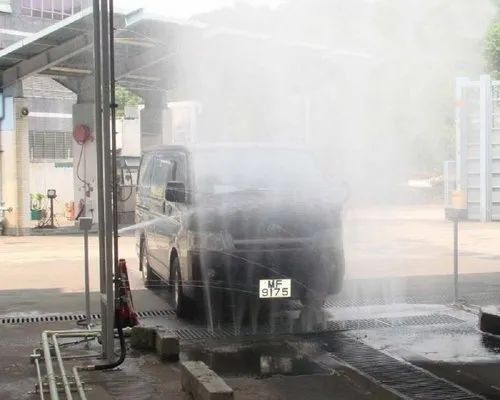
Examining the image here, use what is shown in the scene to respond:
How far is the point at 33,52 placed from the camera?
53.3 ft

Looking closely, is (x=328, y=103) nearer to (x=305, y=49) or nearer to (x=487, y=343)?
(x=305, y=49)

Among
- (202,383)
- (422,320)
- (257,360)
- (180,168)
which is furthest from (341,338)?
(180,168)

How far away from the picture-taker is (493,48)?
436 cm

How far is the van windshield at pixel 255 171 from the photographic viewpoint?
6.55m

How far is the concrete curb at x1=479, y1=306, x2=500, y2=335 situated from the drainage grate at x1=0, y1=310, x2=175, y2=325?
9.84 feet

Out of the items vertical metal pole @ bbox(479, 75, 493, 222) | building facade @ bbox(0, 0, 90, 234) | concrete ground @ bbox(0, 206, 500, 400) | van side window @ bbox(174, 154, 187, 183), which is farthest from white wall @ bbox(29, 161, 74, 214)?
van side window @ bbox(174, 154, 187, 183)

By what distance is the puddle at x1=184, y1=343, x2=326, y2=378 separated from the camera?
5277 millimetres

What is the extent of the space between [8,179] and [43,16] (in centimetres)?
1271

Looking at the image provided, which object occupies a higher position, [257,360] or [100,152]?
[100,152]

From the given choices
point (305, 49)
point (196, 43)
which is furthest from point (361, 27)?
point (196, 43)

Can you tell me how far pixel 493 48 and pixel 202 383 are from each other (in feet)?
8.71

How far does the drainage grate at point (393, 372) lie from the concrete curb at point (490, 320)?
4.03ft

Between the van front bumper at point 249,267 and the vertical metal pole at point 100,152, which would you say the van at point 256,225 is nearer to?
the van front bumper at point 249,267

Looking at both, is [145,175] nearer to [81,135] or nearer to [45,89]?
[81,135]
